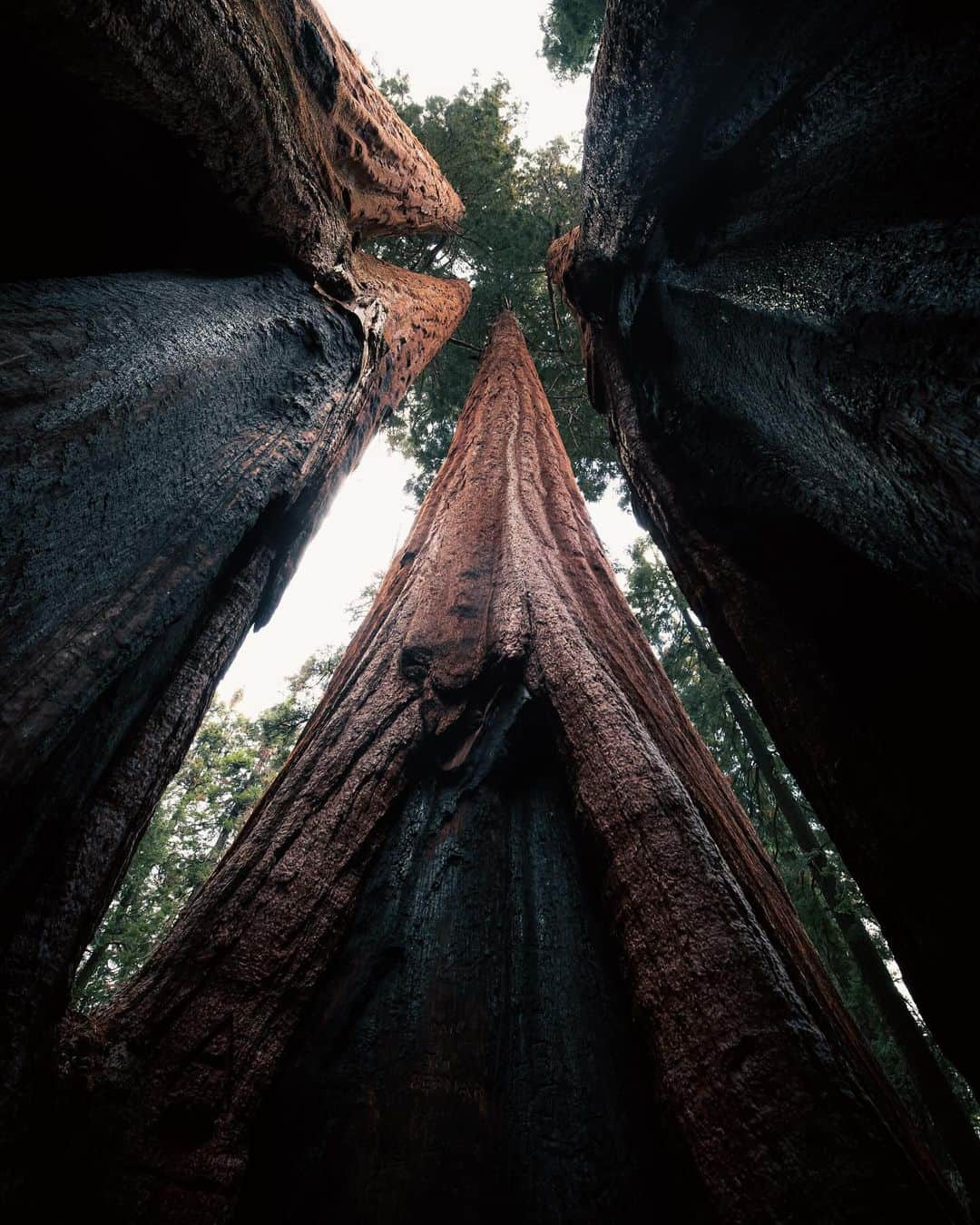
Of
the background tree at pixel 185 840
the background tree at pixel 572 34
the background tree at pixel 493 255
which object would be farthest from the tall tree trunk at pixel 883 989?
the background tree at pixel 572 34

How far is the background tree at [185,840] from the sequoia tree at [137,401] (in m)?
7.18

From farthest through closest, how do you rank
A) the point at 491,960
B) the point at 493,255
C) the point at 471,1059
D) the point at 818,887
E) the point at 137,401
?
the point at 493,255 < the point at 818,887 < the point at 137,401 < the point at 491,960 < the point at 471,1059

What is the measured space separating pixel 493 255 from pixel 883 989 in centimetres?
1090

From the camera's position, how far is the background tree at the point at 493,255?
814 centimetres

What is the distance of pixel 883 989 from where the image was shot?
7.07 meters

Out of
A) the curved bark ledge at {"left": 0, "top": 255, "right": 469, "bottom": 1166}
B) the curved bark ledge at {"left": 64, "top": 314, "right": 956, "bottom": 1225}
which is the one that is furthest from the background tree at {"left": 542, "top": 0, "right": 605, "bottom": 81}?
the curved bark ledge at {"left": 64, "top": 314, "right": 956, "bottom": 1225}

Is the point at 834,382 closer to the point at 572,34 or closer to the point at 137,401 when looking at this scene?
the point at 137,401

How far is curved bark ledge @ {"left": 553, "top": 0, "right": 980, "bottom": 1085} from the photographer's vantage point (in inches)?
45.6

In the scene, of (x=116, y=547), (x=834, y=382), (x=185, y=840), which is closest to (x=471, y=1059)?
(x=116, y=547)

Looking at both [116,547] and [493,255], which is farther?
[493,255]

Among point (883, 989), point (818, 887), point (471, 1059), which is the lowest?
point (471, 1059)

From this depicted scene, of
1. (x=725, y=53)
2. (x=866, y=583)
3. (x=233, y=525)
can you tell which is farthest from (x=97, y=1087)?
(x=725, y=53)

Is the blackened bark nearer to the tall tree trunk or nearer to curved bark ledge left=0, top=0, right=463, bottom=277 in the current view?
curved bark ledge left=0, top=0, right=463, bottom=277

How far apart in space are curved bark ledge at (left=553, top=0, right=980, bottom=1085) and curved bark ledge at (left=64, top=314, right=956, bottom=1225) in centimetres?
33
